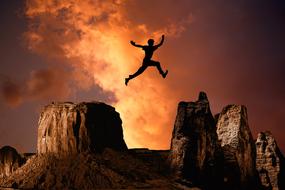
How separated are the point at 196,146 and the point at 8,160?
905 inches

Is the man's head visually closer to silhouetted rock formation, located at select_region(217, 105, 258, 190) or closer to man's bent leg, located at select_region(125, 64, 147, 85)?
man's bent leg, located at select_region(125, 64, 147, 85)

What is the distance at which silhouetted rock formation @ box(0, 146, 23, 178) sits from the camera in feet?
140

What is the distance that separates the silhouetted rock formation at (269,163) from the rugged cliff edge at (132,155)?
1.43 meters

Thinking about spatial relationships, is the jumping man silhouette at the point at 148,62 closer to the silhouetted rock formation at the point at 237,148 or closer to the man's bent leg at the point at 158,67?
the man's bent leg at the point at 158,67

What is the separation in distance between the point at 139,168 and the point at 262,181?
12.9m

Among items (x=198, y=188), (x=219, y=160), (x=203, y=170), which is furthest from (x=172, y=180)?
(x=219, y=160)

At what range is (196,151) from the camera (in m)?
30.0

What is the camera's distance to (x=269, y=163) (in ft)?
125

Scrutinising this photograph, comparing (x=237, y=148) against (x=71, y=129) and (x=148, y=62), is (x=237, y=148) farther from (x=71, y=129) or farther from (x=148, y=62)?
(x=148, y=62)

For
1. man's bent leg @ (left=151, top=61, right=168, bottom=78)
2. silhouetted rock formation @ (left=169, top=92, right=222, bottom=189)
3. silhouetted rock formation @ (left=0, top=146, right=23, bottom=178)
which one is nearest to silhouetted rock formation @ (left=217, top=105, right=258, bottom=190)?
silhouetted rock formation @ (left=169, top=92, right=222, bottom=189)

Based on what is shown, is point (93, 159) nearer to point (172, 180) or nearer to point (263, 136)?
point (172, 180)

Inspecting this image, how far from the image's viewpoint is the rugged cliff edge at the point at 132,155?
27188 mm

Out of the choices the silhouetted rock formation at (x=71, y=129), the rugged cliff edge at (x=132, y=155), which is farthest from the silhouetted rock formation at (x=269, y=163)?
the silhouetted rock formation at (x=71, y=129)

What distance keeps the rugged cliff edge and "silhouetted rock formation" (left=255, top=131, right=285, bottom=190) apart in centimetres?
143
